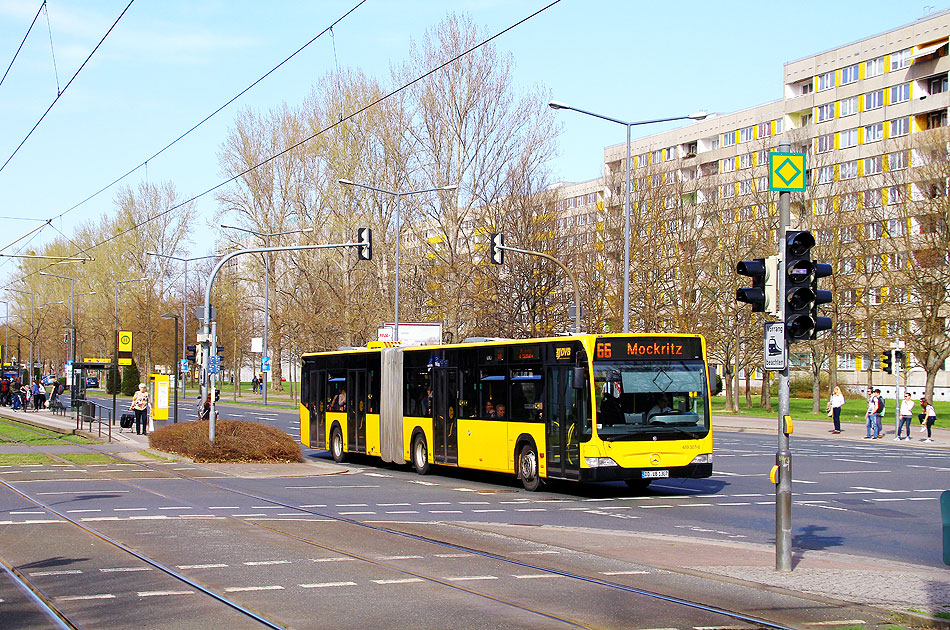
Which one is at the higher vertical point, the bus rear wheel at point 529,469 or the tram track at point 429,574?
the bus rear wheel at point 529,469

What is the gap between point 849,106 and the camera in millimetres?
82562

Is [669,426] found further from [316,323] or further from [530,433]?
[316,323]

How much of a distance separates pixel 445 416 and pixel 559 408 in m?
4.45

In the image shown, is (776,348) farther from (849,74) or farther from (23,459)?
(849,74)

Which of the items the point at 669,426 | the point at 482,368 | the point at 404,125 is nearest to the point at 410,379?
the point at 482,368

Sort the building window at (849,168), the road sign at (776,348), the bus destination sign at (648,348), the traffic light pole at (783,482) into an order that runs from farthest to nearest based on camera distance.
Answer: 1. the building window at (849,168)
2. the bus destination sign at (648,348)
3. the road sign at (776,348)
4. the traffic light pole at (783,482)

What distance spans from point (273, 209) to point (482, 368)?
48.8 m

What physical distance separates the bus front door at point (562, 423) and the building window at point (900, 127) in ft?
214

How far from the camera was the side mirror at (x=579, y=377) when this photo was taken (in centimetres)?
1917

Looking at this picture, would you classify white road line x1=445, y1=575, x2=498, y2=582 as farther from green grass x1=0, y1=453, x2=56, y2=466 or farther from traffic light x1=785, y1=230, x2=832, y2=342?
green grass x1=0, y1=453, x2=56, y2=466

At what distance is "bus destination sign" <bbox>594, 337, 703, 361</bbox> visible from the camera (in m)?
19.4

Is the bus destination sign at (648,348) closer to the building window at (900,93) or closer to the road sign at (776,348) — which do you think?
the road sign at (776,348)

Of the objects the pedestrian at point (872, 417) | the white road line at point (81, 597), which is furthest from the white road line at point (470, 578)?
the pedestrian at point (872, 417)

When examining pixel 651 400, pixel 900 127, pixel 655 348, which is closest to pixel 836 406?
pixel 655 348
